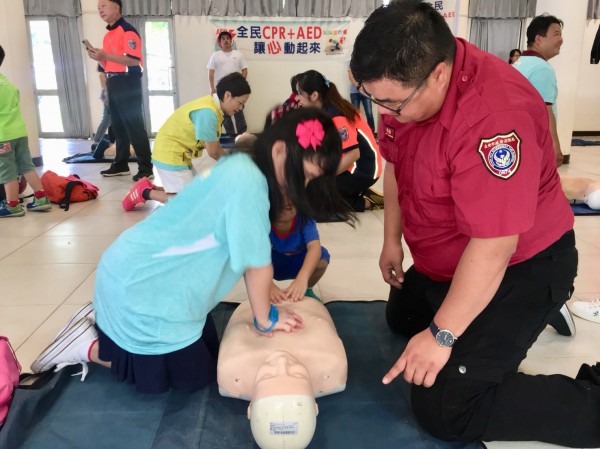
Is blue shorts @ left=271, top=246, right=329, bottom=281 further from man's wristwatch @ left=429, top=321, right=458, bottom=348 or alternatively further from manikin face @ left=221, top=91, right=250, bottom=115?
manikin face @ left=221, top=91, right=250, bottom=115

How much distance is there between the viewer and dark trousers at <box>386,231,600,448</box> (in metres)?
1.13

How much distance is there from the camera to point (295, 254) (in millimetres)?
1761

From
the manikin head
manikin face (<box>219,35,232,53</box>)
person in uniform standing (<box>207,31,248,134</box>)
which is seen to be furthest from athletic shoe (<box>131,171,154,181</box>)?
the manikin head

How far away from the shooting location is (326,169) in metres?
1.13

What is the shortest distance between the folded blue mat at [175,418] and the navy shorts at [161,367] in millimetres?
34

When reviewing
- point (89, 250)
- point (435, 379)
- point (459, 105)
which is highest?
point (459, 105)

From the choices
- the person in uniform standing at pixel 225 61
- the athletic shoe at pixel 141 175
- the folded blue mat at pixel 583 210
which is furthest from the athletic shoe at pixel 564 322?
the person in uniform standing at pixel 225 61

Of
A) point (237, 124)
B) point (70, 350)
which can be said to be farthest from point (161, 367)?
point (237, 124)

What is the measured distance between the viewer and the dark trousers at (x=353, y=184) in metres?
3.13

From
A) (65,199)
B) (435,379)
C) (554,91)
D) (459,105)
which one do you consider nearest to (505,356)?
(435,379)

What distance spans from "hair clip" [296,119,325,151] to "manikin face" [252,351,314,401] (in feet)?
1.62

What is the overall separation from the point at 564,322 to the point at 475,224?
2.87ft

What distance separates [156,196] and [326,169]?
7.59ft

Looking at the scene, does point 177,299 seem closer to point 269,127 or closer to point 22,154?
point 269,127
